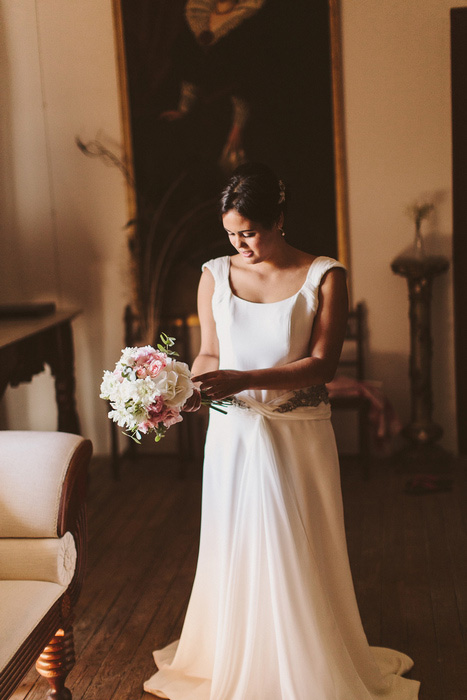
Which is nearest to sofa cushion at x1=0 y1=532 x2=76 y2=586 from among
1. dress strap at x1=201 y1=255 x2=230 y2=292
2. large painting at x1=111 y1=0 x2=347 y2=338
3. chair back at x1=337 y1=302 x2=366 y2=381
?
dress strap at x1=201 y1=255 x2=230 y2=292

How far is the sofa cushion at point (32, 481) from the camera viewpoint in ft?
7.30

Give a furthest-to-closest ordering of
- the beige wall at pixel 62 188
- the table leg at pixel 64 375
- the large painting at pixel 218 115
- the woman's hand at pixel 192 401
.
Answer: the beige wall at pixel 62 188
the large painting at pixel 218 115
the table leg at pixel 64 375
the woman's hand at pixel 192 401

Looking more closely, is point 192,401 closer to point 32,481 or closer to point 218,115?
point 32,481

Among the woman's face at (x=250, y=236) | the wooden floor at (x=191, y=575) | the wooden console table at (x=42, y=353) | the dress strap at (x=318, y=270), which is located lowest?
the wooden floor at (x=191, y=575)

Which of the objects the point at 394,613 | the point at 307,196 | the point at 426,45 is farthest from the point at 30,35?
the point at 394,613

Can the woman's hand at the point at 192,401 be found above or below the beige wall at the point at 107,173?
below

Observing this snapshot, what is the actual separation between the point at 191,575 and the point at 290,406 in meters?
1.38

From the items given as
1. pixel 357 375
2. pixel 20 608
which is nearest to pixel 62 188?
pixel 357 375

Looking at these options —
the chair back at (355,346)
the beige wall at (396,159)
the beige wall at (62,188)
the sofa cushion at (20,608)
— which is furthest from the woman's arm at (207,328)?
the beige wall at (62,188)

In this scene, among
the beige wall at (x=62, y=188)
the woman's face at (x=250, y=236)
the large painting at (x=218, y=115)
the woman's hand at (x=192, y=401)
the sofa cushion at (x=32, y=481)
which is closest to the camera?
the woman's hand at (x=192, y=401)

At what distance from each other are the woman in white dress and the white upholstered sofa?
381mm

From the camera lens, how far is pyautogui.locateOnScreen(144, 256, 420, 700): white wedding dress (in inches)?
84.0

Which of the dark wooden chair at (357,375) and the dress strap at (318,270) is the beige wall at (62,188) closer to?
the dark wooden chair at (357,375)

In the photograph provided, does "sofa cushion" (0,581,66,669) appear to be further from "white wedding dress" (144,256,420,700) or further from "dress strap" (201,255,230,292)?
"dress strap" (201,255,230,292)
